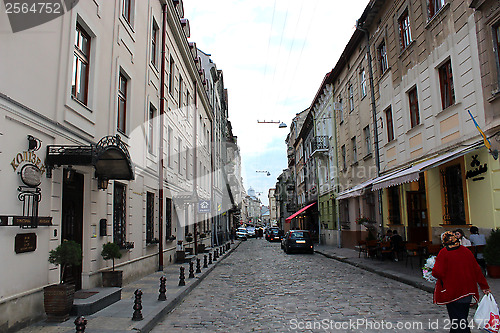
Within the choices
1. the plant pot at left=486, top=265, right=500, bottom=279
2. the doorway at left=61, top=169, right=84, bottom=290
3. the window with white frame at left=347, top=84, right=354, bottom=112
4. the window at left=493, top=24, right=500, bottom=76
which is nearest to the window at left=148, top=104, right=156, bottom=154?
the doorway at left=61, top=169, right=84, bottom=290

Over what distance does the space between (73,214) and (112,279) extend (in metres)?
1.99

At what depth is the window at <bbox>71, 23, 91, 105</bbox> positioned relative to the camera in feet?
30.6

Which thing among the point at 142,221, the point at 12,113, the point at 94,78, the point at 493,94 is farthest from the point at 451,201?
the point at 12,113

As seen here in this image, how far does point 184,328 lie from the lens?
23.1ft

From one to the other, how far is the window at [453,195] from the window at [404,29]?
19.1 ft

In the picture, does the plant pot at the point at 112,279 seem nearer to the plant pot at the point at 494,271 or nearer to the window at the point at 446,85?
the plant pot at the point at 494,271

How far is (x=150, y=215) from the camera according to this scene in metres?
15.3

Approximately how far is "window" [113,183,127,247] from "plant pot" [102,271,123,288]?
5.23 ft

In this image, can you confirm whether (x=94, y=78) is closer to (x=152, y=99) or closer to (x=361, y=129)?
(x=152, y=99)

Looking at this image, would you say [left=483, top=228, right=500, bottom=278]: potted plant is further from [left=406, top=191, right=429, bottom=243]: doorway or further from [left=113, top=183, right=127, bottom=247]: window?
[left=113, top=183, right=127, bottom=247]: window

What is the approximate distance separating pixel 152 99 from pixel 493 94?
38.3 ft

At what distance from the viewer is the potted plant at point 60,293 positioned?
701 centimetres

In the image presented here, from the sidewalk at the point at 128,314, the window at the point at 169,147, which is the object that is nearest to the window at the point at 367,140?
the window at the point at 169,147

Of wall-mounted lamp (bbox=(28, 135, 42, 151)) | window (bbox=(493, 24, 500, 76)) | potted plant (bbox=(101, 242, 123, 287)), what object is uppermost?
window (bbox=(493, 24, 500, 76))
